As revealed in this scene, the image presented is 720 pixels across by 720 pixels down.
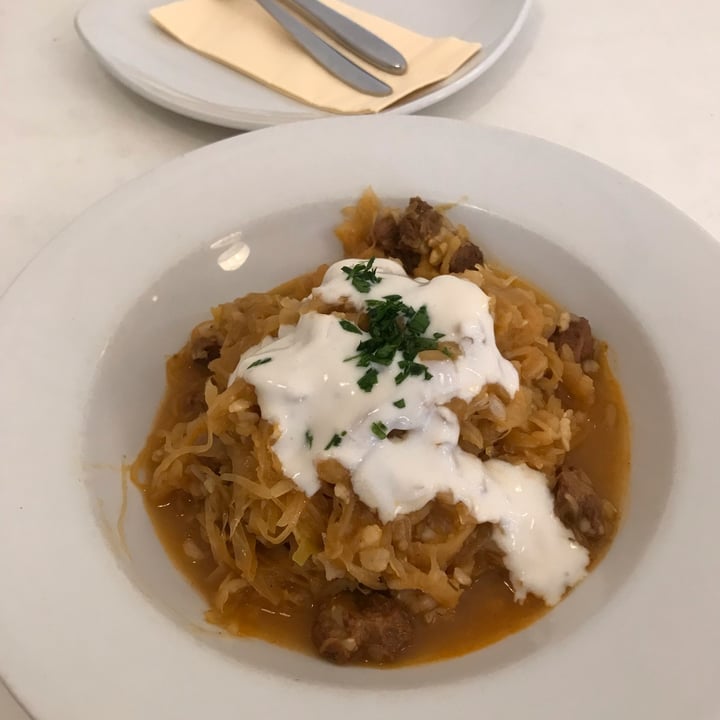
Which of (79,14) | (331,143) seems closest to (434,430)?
(331,143)

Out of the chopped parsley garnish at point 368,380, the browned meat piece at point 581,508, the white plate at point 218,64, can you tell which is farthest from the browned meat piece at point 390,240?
the browned meat piece at point 581,508

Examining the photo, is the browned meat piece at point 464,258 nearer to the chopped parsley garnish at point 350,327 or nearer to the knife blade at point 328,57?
the chopped parsley garnish at point 350,327

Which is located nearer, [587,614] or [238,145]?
[587,614]

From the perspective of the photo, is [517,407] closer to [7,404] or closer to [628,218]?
[628,218]

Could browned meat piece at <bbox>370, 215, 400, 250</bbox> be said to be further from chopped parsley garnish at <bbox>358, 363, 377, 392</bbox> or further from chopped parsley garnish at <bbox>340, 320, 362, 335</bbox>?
chopped parsley garnish at <bbox>358, 363, 377, 392</bbox>

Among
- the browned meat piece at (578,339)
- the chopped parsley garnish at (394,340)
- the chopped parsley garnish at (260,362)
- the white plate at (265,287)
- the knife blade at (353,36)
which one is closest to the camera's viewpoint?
the white plate at (265,287)
